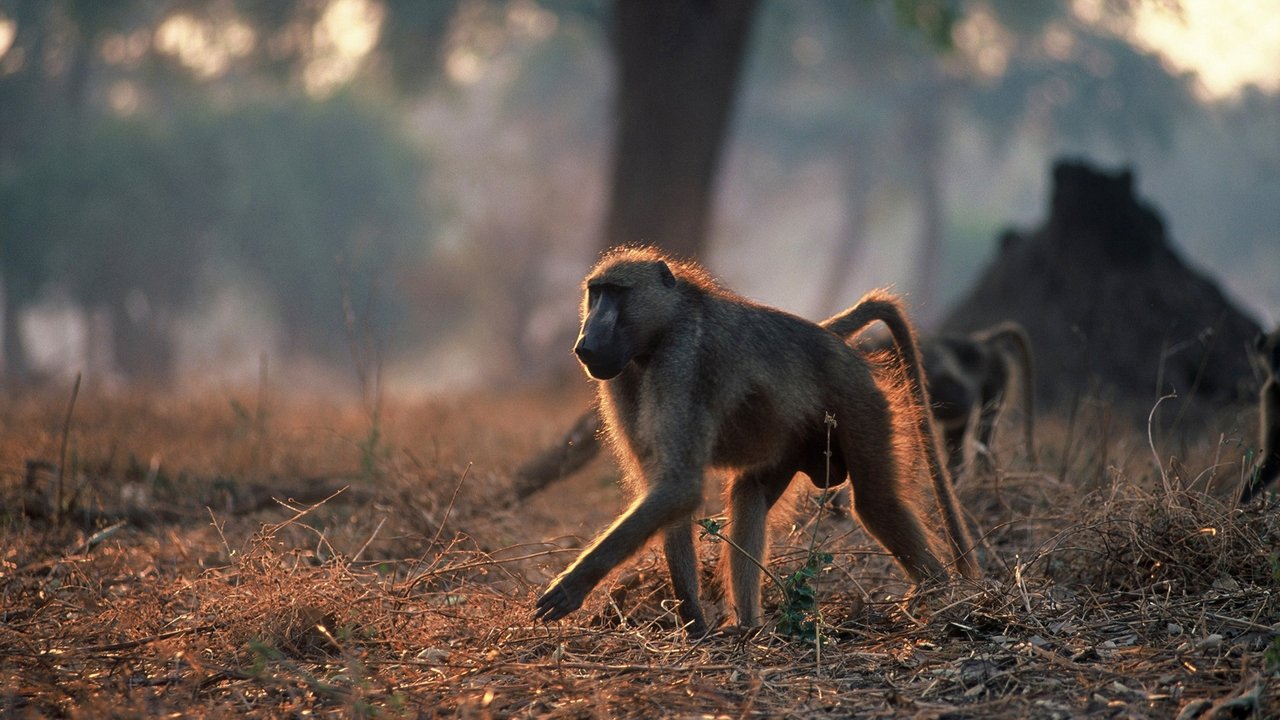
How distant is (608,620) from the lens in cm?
354

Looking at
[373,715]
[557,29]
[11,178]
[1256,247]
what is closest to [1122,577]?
[373,715]

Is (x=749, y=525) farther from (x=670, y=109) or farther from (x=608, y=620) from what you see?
(x=670, y=109)

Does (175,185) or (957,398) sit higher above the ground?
(957,398)

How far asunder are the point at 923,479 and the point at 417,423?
4.91m

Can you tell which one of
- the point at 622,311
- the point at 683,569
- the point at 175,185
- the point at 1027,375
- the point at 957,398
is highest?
the point at 622,311

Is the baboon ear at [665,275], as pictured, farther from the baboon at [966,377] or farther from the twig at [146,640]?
A: the baboon at [966,377]

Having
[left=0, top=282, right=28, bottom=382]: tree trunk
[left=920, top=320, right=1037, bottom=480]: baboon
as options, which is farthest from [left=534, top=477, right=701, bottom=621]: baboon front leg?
[left=0, top=282, right=28, bottom=382]: tree trunk

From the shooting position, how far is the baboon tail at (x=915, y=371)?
3.76 m

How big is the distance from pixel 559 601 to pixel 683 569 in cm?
66

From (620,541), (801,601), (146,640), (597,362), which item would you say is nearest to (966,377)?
(801,601)

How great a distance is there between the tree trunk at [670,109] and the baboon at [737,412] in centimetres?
638

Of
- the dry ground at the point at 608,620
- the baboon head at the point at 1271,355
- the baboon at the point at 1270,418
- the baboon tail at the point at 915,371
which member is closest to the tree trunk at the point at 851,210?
the baboon head at the point at 1271,355

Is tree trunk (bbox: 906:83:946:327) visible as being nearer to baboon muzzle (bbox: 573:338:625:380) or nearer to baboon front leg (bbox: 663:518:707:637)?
baboon front leg (bbox: 663:518:707:637)

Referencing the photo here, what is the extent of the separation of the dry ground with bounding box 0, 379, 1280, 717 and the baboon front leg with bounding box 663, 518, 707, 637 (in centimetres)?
15
